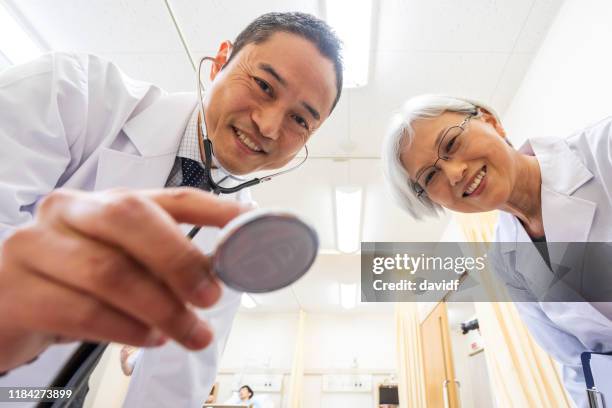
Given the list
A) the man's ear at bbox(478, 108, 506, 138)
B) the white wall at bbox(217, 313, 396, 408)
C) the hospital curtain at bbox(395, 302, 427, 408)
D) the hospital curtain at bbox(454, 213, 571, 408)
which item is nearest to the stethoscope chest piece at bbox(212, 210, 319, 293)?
the man's ear at bbox(478, 108, 506, 138)

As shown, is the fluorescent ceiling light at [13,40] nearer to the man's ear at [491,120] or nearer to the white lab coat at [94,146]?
the white lab coat at [94,146]

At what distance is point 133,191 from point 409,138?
1.04 metres

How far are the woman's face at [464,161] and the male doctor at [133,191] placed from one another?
0.43 meters

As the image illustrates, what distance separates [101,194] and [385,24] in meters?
1.73

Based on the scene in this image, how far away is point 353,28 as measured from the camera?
1.53 metres

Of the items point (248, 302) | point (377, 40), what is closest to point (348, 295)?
point (248, 302)

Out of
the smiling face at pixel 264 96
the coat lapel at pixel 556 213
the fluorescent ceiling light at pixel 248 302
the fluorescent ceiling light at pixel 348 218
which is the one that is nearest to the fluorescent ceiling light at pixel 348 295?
the fluorescent ceiling light at pixel 348 218

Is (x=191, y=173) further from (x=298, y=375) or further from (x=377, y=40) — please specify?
(x=298, y=375)

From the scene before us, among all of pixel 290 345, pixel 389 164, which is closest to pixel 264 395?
pixel 290 345

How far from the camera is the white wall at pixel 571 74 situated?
48.3 inches

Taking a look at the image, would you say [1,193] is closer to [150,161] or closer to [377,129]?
[150,161]

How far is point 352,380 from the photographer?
5.65 metres

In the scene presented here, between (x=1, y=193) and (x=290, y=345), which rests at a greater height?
(x=290, y=345)

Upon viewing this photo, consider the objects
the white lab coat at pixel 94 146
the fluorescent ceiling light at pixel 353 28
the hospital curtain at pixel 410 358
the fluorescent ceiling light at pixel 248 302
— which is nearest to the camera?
the white lab coat at pixel 94 146
